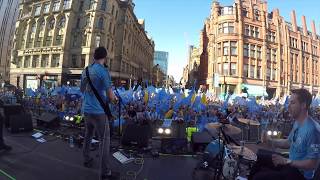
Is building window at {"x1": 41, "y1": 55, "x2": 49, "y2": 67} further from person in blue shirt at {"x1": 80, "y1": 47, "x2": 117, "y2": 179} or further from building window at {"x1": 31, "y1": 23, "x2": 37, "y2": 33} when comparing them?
person in blue shirt at {"x1": 80, "y1": 47, "x2": 117, "y2": 179}

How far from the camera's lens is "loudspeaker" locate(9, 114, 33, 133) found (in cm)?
798

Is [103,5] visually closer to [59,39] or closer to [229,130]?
[59,39]

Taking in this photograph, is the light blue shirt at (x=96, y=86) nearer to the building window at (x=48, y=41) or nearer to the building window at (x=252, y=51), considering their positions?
the building window at (x=252, y=51)

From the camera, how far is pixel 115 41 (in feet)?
153

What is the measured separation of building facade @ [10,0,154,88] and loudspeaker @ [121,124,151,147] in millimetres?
35851

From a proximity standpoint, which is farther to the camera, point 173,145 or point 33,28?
Result: point 33,28

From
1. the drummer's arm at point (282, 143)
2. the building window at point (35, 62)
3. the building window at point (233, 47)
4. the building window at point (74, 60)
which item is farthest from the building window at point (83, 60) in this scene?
the drummer's arm at point (282, 143)

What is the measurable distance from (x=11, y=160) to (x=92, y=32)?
38.5 m

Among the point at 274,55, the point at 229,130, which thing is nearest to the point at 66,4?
the point at 274,55

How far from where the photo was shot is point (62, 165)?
5.01m

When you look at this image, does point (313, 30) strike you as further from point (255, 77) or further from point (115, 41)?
point (115, 41)

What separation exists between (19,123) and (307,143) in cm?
780

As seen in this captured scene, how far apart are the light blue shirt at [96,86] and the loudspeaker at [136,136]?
2.15 metres

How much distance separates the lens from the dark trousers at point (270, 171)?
9.30ft
